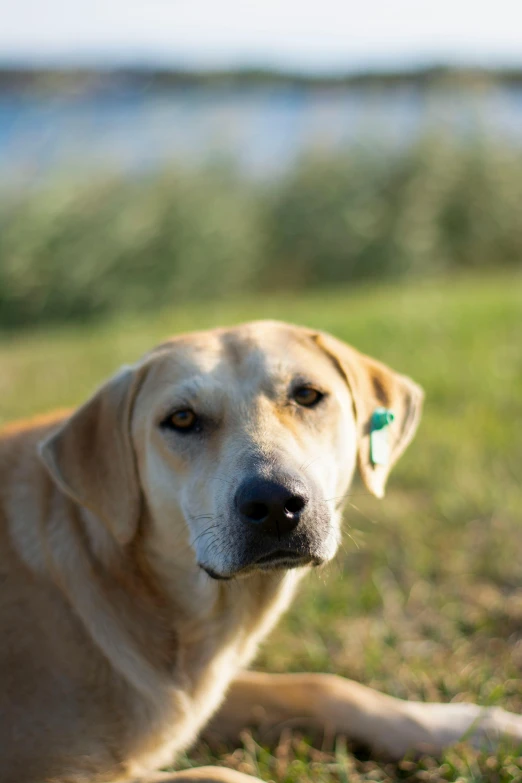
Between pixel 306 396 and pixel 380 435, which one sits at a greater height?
pixel 306 396

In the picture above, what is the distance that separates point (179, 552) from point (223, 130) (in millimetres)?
15491

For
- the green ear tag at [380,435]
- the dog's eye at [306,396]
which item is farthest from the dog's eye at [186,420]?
the green ear tag at [380,435]

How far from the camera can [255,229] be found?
55.2 feet

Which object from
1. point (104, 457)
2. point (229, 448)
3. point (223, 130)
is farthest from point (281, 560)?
point (223, 130)

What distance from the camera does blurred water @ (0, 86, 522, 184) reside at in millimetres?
16422

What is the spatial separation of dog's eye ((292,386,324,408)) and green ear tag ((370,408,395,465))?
309mm

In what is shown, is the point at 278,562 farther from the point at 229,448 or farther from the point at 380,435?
the point at 380,435

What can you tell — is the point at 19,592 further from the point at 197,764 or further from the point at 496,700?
the point at 496,700

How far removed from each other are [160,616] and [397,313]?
7967 mm

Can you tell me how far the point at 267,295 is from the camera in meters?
16.4

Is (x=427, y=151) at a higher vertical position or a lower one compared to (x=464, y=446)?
higher

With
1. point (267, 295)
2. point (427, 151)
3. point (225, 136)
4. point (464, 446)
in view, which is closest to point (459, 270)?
point (427, 151)

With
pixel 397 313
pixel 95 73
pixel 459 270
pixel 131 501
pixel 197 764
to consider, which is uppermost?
pixel 95 73

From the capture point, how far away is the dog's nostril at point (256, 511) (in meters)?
2.60
